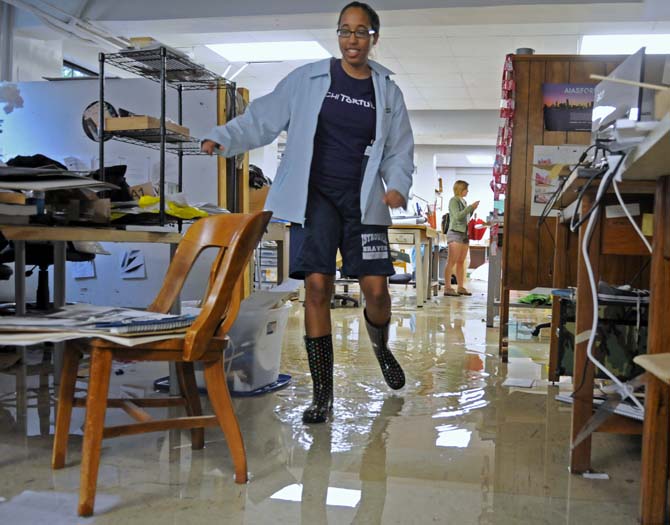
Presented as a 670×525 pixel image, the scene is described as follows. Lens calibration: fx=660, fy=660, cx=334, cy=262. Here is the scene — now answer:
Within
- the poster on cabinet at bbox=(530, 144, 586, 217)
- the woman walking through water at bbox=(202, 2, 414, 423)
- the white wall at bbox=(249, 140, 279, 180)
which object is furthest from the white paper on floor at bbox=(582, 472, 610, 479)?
the white wall at bbox=(249, 140, 279, 180)

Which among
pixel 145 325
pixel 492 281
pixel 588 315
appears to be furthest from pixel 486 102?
pixel 145 325

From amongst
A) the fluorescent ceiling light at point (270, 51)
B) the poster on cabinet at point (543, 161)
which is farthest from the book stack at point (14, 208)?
the fluorescent ceiling light at point (270, 51)

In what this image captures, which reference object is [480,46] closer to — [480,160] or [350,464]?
[350,464]

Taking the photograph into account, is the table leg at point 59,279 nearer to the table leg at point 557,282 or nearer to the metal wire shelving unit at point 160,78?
the metal wire shelving unit at point 160,78

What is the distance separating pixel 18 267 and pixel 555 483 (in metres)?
2.28

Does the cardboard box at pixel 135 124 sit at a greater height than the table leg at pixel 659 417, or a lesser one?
greater

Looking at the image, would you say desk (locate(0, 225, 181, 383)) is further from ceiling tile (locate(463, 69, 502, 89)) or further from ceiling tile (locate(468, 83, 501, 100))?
ceiling tile (locate(468, 83, 501, 100))

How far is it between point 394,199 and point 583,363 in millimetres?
794

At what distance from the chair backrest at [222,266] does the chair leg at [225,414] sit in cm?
9

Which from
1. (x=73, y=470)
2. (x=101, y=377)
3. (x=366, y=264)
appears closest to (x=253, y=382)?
(x=366, y=264)

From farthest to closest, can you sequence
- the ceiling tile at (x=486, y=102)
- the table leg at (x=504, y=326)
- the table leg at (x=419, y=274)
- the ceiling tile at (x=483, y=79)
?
1. the ceiling tile at (x=486, y=102)
2. the ceiling tile at (x=483, y=79)
3. the table leg at (x=419, y=274)
4. the table leg at (x=504, y=326)

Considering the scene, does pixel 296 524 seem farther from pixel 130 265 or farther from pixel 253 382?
pixel 130 265

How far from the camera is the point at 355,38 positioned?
211 centimetres

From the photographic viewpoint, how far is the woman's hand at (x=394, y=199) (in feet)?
6.93
